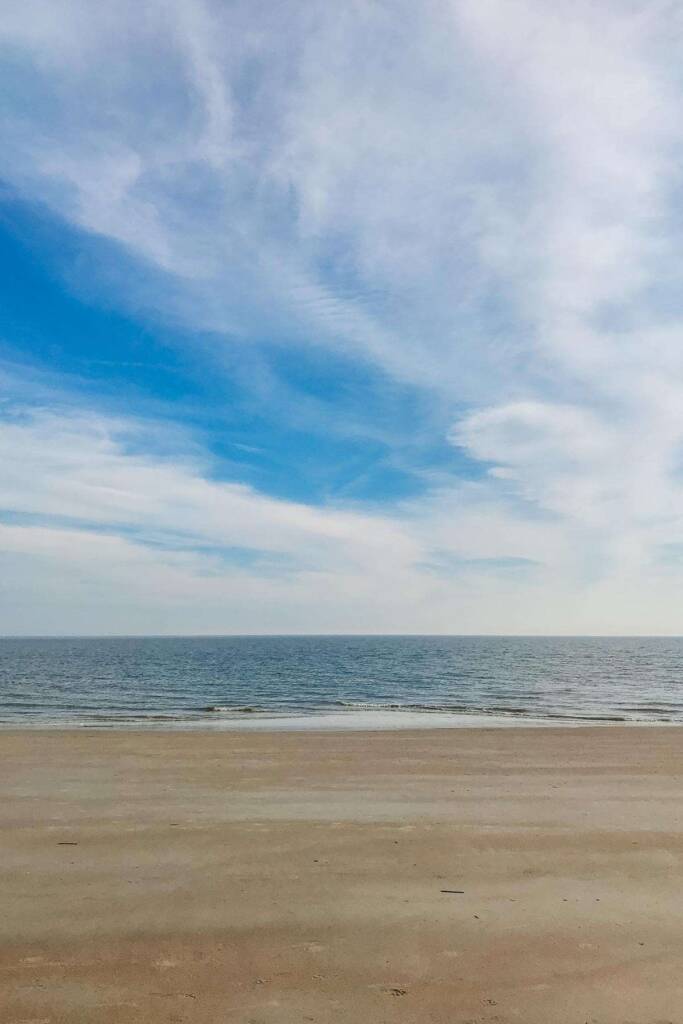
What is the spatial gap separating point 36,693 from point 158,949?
4354 centimetres

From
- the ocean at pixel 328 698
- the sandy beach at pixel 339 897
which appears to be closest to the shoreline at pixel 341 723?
the ocean at pixel 328 698

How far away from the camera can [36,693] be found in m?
44.8

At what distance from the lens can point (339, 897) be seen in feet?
24.5

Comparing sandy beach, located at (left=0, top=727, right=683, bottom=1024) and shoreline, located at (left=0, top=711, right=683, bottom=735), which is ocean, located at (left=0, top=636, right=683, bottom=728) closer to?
shoreline, located at (left=0, top=711, right=683, bottom=735)

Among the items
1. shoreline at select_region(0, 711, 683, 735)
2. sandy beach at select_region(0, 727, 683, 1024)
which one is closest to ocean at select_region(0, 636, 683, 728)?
shoreline at select_region(0, 711, 683, 735)

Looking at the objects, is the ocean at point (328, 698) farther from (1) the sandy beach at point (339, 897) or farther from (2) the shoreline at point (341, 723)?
(1) the sandy beach at point (339, 897)

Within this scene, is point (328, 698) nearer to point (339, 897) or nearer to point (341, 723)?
point (341, 723)

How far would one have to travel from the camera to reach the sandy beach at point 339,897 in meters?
5.39

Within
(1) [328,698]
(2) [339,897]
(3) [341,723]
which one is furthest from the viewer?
(1) [328,698]

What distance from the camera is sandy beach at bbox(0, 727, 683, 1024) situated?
5.39 m

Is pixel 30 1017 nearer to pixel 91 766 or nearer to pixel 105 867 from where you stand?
pixel 105 867

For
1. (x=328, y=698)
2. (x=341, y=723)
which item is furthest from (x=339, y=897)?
(x=328, y=698)

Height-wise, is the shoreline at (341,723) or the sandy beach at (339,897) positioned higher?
the sandy beach at (339,897)

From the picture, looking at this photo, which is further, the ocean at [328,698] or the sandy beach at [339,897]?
the ocean at [328,698]
